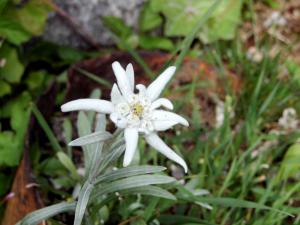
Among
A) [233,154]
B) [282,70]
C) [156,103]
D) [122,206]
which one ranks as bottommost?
[122,206]

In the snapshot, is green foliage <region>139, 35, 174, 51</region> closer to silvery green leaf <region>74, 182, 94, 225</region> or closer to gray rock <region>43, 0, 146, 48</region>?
gray rock <region>43, 0, 146, 48</region>

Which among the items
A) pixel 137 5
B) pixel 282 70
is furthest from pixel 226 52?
pixel 137 5

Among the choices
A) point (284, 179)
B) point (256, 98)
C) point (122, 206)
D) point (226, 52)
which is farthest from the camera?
point (226, 52)

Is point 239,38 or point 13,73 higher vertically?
point 239,38

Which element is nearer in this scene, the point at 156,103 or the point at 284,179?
the point at 156,103

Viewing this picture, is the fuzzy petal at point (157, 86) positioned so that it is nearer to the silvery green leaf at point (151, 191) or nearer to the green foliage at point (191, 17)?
the silvery green leaf at point (151, 191)

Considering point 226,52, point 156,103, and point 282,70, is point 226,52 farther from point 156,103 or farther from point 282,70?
point 156,103

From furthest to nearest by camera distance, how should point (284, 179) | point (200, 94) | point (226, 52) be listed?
point (226, 52) < point (200, 94) < point (284, 179)
